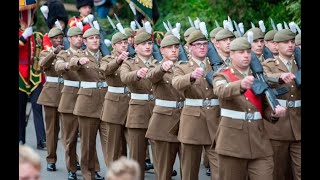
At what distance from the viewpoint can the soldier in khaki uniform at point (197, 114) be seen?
11.5 m

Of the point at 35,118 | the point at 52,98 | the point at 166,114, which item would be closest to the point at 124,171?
the point at 166,114

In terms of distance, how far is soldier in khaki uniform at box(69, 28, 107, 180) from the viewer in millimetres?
13406

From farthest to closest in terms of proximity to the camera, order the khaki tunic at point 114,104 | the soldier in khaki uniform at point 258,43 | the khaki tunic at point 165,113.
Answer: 1. the khaki tunic at point 114,104
2. the soldier in khaki uniform at point 258,43
3. the khaki tunic at point 165,113

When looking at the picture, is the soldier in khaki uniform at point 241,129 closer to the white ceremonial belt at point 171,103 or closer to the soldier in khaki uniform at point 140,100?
the white ceremonial belt at point 171,103

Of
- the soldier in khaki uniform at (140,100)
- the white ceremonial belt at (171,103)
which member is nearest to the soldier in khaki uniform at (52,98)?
the soldier in khaki uniform at (140,100)

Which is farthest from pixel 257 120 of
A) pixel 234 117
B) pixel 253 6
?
pixel 253 6

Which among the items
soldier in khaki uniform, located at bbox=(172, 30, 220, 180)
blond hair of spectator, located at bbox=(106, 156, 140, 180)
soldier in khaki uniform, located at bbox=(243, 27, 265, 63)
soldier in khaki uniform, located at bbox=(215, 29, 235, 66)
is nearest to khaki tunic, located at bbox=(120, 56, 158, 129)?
soldier in khaki uniform, located at bbox=(215, 29, 235, 66)

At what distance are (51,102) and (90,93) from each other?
1420mm

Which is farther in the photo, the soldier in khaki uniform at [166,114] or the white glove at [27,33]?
the white glove at [27,33]

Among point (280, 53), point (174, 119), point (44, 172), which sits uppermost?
point (280, 53)

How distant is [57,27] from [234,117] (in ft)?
15.7

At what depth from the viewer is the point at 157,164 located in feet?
40.5

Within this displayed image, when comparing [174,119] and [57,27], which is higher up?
[57,27]
